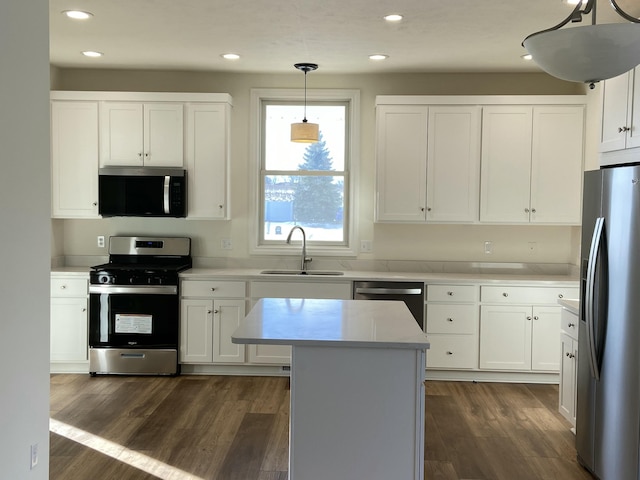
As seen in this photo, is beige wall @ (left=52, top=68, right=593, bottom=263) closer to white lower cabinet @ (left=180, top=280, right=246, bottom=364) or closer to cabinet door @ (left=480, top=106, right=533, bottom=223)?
cabinet door @ (left=480, top=106, right=533, bottom=223)

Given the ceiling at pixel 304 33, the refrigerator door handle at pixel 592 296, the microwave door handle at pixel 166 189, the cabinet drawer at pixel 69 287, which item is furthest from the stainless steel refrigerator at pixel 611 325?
the cabinet drawer at pixel 69 287

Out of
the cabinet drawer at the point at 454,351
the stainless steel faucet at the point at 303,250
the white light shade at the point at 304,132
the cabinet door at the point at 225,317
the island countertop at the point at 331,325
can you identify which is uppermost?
the white light shade at the point at 304,132

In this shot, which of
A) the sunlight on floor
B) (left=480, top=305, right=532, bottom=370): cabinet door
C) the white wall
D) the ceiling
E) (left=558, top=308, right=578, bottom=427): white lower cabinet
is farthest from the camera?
(left=480, top=305, right=532, bottom=370): cabinet door

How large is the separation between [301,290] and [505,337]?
172 cm

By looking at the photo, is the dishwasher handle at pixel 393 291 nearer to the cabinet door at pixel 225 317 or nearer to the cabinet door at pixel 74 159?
the cabinet door at pixel 225 317

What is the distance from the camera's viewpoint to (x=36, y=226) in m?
2.59

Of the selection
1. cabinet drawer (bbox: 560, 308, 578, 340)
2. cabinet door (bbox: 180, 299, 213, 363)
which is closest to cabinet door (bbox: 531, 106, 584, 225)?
cabinet drawer (bbox: 560, 308, 578, 340)

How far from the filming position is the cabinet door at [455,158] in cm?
510

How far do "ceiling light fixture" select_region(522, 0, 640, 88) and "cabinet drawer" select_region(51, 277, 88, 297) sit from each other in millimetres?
4227

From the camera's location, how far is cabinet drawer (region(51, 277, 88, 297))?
5031 mm

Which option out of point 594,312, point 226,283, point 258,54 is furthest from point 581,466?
point 258,54

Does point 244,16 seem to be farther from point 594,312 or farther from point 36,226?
point 594,312

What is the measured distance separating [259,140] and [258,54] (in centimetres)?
93

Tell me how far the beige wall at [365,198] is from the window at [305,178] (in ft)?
0.44
